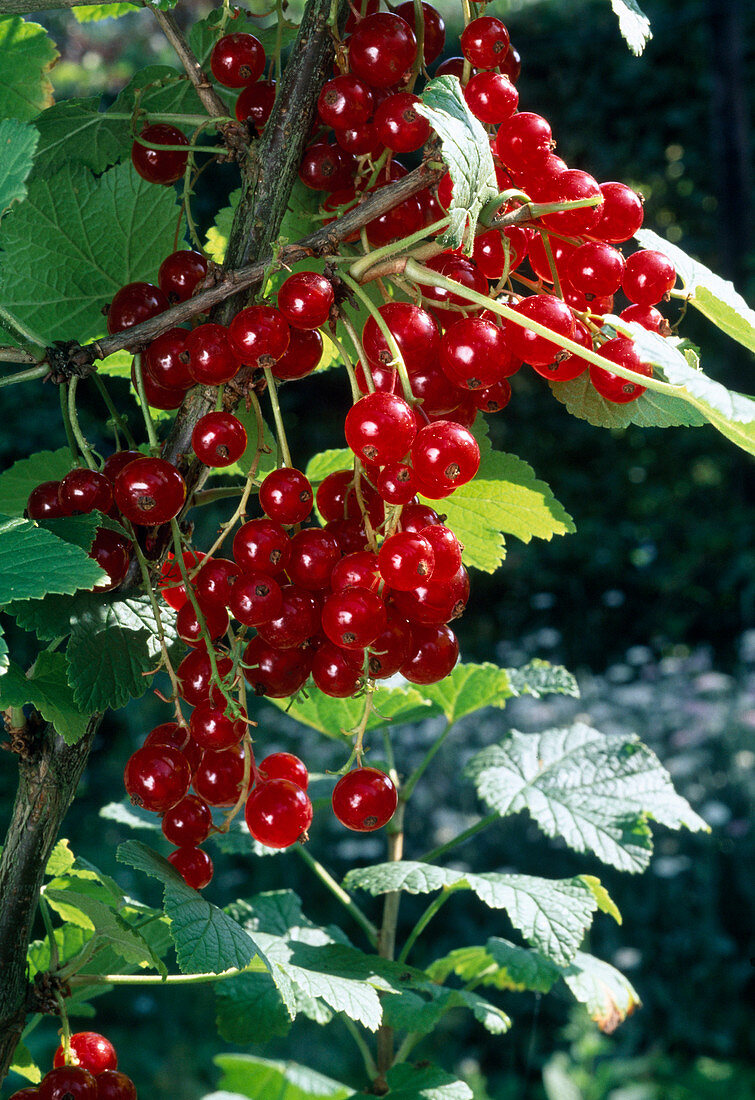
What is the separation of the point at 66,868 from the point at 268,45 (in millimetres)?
631

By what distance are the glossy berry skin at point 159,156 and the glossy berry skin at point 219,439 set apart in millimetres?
226

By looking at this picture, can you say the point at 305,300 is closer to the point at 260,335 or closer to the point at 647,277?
the point at 260,335

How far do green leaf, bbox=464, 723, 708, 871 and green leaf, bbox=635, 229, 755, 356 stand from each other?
581mm

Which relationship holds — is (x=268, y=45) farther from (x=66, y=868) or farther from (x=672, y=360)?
(x=66, y=868)

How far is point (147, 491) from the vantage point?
1.65ft

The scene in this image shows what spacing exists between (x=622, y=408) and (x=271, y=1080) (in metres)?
0.85

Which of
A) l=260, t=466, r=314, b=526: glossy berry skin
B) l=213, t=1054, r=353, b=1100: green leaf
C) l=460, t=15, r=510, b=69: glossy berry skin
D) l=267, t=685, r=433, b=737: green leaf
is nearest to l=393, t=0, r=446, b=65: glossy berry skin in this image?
l=460, t=15, r=510, b=69: glossy berry skin

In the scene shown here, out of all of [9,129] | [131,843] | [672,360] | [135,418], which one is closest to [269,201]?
[9,129]

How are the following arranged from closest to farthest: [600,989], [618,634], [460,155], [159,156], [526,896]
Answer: [460,155] → [159,156] → [526,896] → [600,989] → [618,634]

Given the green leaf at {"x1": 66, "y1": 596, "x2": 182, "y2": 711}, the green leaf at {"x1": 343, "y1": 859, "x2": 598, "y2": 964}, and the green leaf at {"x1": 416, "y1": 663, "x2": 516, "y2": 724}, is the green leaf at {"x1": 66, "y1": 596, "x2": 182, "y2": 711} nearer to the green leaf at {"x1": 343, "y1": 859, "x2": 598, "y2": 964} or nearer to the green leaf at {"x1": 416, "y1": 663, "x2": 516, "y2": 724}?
the green leaf at {"x1": 343, "y1": 859, "x2": 598, "y2": 964}

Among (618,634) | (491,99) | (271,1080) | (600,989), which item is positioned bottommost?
(618,634)

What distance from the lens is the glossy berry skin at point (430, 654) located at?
523 mm

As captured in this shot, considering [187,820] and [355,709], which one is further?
[355,709]

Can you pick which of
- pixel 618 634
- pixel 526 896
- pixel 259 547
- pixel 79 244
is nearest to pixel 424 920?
pixel 526 896
